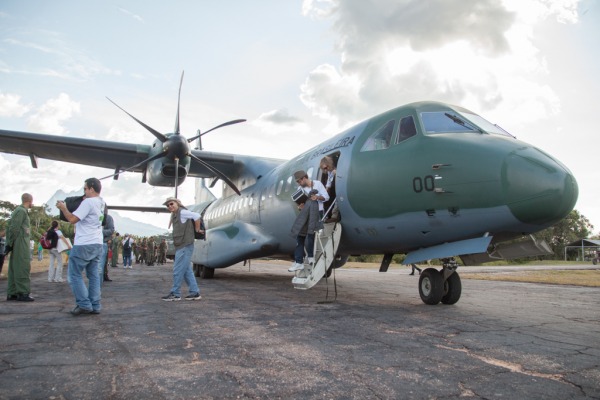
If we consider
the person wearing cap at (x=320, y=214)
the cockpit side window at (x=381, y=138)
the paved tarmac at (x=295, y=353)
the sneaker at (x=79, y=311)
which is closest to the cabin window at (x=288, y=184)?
the person wearing cap at (x=320, y=214)

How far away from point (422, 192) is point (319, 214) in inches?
76.0

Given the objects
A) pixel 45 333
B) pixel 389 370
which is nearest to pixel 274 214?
pixel 45 333

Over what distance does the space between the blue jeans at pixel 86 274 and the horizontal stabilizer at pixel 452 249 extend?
4253 mm

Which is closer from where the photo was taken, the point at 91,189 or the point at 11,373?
the point at 11,373

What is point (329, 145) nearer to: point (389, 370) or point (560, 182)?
point (560, 182)

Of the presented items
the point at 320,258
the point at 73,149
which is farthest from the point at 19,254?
the point at 73,149

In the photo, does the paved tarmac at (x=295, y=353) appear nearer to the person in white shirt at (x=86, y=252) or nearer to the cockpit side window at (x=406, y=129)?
the person in white shirt at (x=86, y=252)

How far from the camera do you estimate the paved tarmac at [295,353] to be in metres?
2.56

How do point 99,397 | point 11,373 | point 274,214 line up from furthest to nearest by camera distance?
point 274,214 < point 11,373 < point 99,397

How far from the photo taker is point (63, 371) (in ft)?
9.29

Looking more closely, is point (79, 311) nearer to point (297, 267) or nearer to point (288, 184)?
point (297, 267)

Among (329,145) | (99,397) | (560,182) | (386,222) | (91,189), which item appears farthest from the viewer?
(329,145)

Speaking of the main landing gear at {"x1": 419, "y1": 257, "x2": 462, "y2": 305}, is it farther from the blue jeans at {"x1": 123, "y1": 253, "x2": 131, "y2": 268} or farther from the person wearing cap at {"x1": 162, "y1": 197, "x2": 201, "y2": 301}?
A: the blue jeans at {"x1": 123, "y1": 253, "x2": 131, "y2": 268}

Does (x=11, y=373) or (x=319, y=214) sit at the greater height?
(x=319, y=214)
